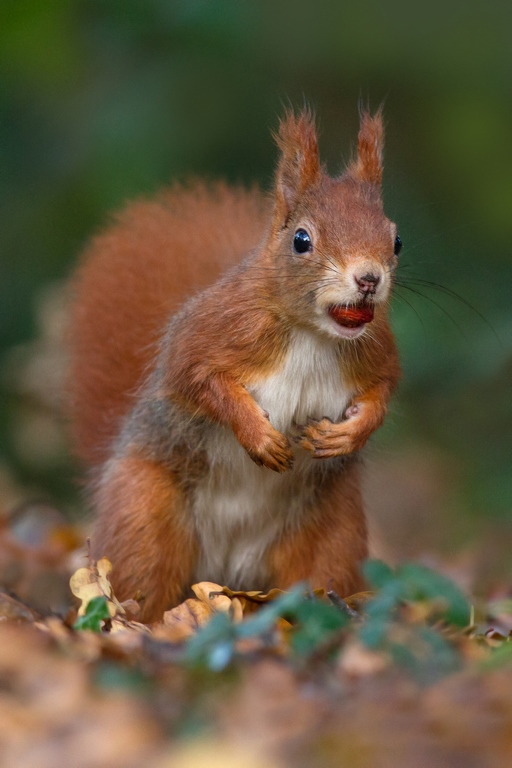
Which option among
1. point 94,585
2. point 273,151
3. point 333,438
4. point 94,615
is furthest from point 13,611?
point 273,151

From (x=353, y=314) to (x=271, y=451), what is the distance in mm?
380

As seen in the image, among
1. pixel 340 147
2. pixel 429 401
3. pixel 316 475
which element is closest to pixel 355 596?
pixel 316 475

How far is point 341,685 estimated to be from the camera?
1.88m

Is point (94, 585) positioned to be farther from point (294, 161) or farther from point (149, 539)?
point (294, 161)

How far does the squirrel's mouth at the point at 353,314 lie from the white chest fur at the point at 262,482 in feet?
0.56

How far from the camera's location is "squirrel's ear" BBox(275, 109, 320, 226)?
9.05 ft

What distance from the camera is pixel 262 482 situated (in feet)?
9.61

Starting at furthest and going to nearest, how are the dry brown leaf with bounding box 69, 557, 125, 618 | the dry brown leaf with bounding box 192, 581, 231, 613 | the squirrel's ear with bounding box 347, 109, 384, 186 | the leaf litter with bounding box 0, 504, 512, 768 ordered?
the squirrel's ear with bounding box 347, 109, 384, 186
the dry brown leaf with bounding box 192, 581, 231, 613
the dry brown leaf with bounding box 69, 557, 125, 618
the leaf litter with bounding box 0, 504, 512, 768

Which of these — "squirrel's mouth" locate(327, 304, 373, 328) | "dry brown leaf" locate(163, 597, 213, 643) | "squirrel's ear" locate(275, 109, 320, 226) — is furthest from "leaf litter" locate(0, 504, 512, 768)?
"squirrel's ear" locate(275, 109, 320, 226)

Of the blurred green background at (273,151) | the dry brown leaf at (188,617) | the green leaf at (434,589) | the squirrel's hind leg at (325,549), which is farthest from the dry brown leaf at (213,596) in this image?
the blurred green background at (273,151)

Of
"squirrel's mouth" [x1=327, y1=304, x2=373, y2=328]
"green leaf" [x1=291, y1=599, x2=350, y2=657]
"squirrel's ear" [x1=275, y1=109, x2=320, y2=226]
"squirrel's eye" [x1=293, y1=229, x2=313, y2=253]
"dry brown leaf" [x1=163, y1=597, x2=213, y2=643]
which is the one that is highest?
"squirrel's ear" [x1=275, y1=109, x2=320, y2=226]

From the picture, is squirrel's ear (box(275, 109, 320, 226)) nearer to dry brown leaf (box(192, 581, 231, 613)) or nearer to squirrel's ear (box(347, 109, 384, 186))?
squirrel's ear (box(347, 109, 384, 186))

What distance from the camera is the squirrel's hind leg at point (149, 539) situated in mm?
2939

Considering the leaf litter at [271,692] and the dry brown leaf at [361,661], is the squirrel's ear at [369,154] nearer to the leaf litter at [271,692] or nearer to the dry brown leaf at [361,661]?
the leaf litter at [271,692]
